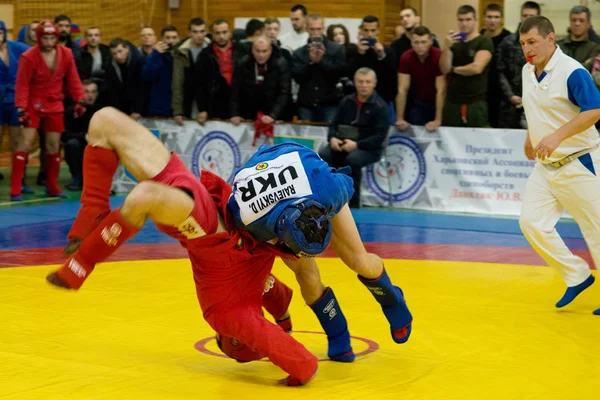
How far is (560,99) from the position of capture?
5906 millimetres

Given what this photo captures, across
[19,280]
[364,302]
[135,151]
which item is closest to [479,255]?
[364,302]

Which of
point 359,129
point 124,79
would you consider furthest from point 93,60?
point 359,129

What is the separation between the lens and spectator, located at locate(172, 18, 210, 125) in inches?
460

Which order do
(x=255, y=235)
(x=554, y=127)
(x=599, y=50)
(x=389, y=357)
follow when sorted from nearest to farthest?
(x=255, y=235) → (x=389, y=357) → (x=554, y=127) → (x=599, y=50)

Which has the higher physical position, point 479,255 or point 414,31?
point 414,31

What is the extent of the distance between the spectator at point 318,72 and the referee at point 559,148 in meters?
4.83

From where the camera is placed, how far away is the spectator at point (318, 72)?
10.8 metres

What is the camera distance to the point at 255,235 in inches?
175

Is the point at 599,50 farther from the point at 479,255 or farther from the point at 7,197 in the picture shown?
the point at 7,197

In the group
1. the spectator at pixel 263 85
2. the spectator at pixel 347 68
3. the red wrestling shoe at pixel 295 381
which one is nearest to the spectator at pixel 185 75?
the spectator at pixel 263 85

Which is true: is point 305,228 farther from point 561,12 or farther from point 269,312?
point 561,12

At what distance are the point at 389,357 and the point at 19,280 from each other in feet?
10.00

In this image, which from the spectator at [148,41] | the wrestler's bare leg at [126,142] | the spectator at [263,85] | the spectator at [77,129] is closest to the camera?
the wrestler's bare leg at [126,142]

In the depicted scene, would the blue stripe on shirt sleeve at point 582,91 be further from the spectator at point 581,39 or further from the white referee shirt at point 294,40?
the white referee shirt at point 294,40
